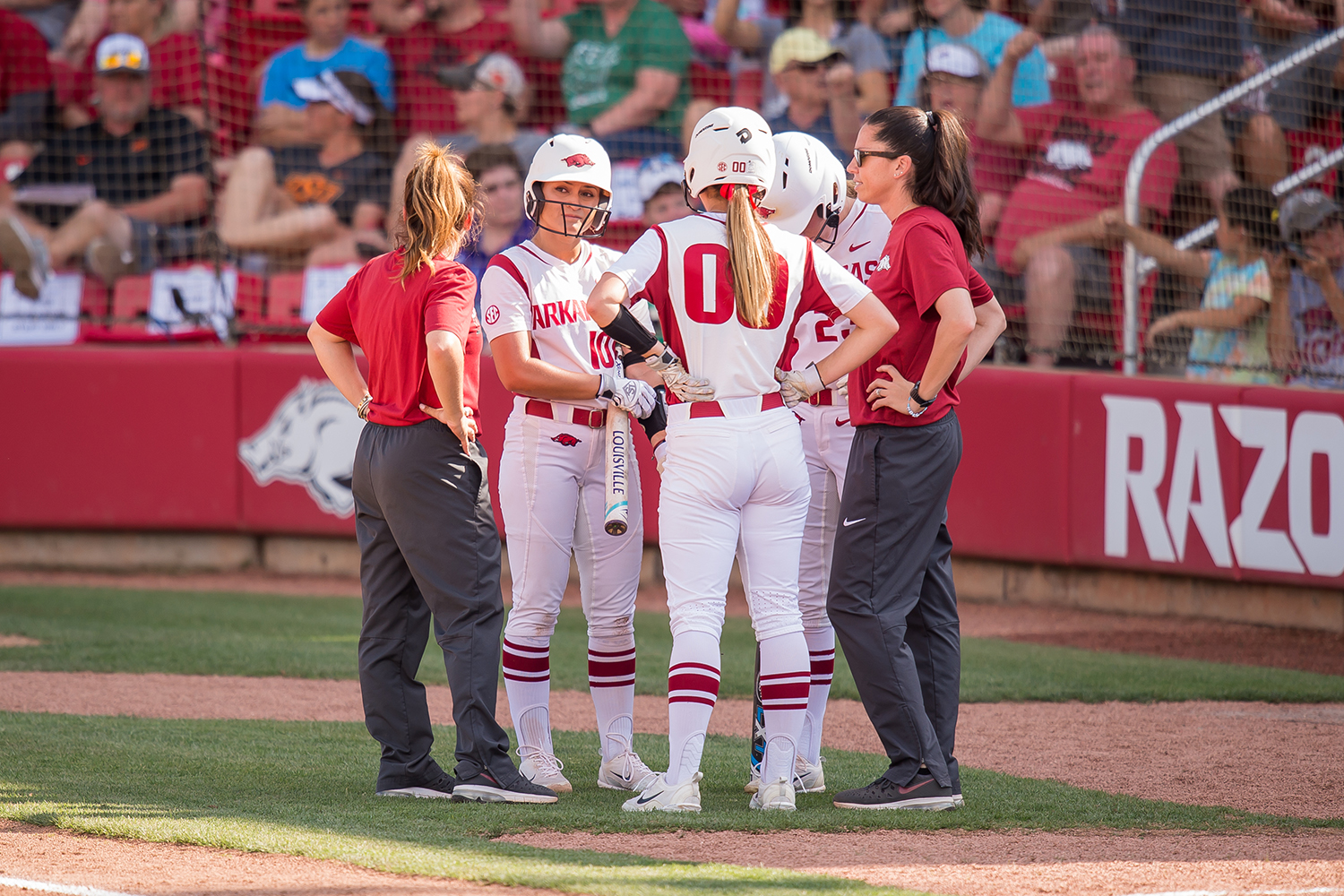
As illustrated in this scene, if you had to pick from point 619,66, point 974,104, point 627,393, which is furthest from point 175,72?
point 627,393

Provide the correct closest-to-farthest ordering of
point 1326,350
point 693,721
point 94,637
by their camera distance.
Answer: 1. point 693,721
2. point 94,637
3. point 1326,350

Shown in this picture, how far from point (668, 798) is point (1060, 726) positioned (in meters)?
2.44

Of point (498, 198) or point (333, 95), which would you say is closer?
point (498, 198)

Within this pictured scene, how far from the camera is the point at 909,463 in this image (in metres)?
4.38

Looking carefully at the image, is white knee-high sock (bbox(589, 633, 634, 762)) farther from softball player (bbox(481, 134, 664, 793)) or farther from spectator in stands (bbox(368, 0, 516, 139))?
spectator in stands (bbox(368, 0, 516, 139))

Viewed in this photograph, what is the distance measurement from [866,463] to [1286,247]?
498 cm

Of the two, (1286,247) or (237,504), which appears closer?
(1286,247)

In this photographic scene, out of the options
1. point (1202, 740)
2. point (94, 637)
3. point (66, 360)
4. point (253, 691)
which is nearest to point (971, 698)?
point (1202, 740)

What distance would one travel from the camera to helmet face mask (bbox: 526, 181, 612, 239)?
4668 mm

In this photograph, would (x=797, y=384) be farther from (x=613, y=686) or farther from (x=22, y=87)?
(x=22, y=87)

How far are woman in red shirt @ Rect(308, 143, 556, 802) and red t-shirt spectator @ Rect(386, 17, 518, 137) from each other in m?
7.11

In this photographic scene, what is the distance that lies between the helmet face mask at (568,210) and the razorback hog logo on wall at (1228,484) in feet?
16.0

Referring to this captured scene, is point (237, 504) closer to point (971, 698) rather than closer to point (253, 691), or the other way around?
point (253, 691)

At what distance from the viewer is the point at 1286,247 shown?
826 centimetres
